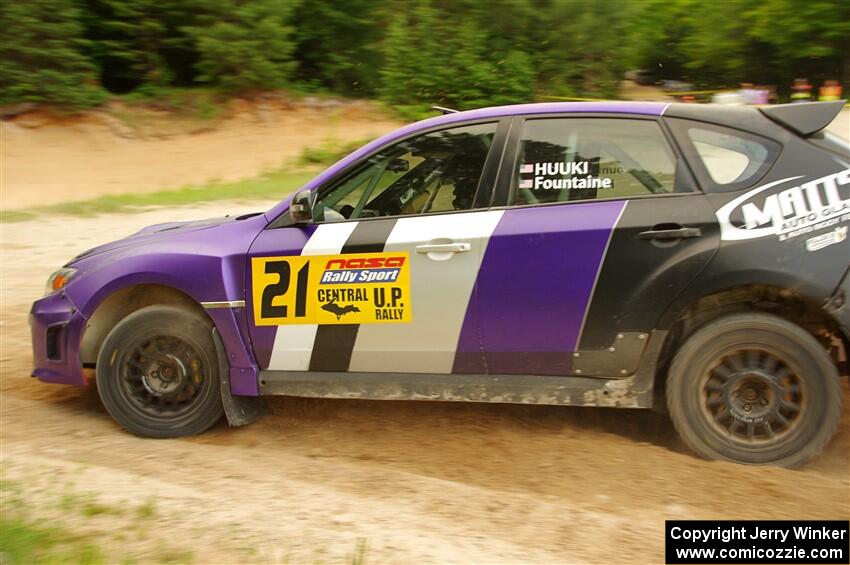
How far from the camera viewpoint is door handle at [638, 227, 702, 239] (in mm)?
4180

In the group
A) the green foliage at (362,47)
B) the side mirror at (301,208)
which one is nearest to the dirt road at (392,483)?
the side mirror at (301,208)

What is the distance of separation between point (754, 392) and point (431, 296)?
5.56 ft

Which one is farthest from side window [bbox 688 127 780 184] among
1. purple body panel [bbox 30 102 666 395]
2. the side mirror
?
the side mirror

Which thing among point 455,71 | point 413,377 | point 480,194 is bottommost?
point 413,377

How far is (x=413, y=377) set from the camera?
4.58 meters

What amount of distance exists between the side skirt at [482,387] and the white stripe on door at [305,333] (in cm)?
6

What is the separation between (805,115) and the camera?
14.2 feet

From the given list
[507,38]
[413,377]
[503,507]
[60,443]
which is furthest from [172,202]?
[507,38]

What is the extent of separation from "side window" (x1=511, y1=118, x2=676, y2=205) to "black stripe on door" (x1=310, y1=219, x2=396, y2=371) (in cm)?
74

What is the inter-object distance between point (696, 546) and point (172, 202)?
11715 millimetres

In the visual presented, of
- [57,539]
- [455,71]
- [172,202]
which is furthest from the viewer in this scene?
[455,71]

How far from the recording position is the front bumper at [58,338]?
502cm

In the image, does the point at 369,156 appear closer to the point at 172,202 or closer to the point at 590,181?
the point at 590,181

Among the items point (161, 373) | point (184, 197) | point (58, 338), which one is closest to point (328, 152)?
point (184, 197)
